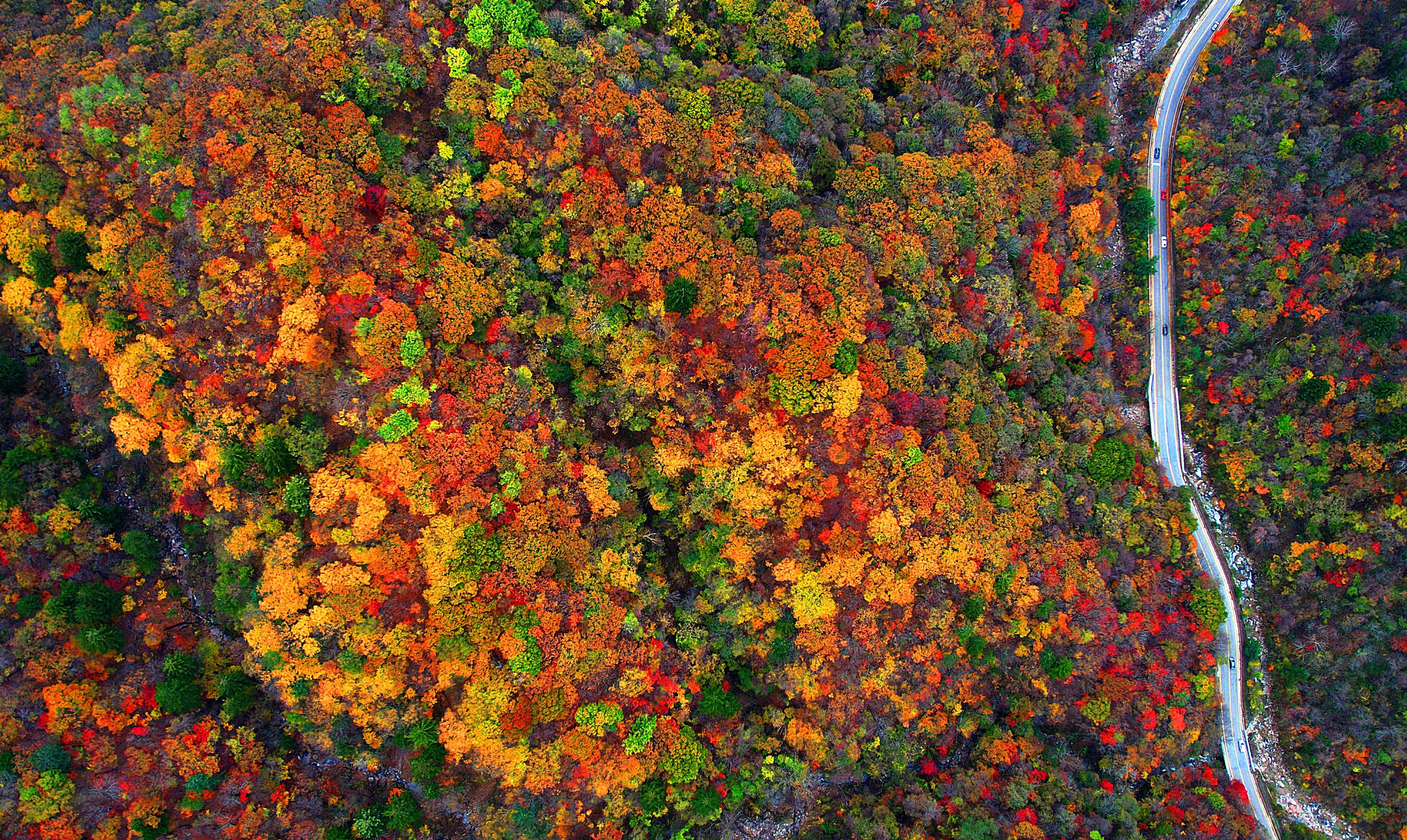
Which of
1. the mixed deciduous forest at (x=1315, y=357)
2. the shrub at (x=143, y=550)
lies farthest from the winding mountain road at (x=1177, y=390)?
the shrub at (x=143, y=550)

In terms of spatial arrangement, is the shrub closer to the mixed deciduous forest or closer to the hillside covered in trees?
the hillside covered in trees

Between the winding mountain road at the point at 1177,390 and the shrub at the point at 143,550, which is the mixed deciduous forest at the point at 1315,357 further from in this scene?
the shrub at the point at 143,550

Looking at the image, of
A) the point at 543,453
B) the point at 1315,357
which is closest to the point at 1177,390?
the point at 1315,357

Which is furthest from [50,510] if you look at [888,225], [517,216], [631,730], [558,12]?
[888,225]

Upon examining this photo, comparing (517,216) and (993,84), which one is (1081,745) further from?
(517,216)

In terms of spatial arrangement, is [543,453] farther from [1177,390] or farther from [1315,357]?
[1315,357]

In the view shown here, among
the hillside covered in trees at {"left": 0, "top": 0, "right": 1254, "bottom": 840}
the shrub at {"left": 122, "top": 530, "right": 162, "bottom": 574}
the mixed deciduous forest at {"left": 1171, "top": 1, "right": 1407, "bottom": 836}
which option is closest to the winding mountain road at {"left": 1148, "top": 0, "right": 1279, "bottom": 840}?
the mixed deciduous forest at {"left": 1171, "top": 1, "right": 1407, "bottom": 836}
